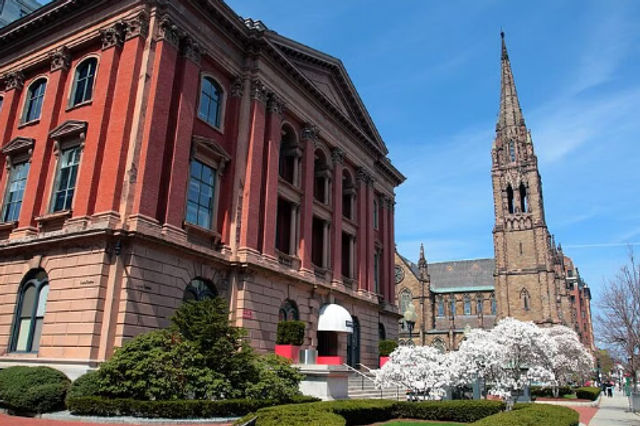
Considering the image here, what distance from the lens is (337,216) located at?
3397cm

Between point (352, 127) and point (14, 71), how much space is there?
21.0m

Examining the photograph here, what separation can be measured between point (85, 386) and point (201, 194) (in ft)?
34.9

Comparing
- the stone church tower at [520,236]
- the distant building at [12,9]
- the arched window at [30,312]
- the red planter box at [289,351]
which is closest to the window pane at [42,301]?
the arched window at [30,312]

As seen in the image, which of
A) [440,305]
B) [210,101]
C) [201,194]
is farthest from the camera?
[440,305]

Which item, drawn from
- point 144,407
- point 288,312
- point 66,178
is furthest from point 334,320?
point 144,407

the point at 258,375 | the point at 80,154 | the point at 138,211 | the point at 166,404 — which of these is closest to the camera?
the point at 166,404

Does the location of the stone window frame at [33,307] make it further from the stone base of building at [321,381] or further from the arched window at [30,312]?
the stone base of building at [321,381]

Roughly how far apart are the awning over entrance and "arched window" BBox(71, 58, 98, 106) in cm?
1692

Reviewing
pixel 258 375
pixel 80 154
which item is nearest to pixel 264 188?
pixel 80 154

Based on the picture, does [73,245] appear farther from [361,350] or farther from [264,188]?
[361,350]

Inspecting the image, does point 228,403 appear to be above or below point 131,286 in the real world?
below

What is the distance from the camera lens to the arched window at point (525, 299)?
77.4 metres

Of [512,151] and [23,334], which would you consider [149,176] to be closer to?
[23,334]

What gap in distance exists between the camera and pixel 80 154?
21781mm
